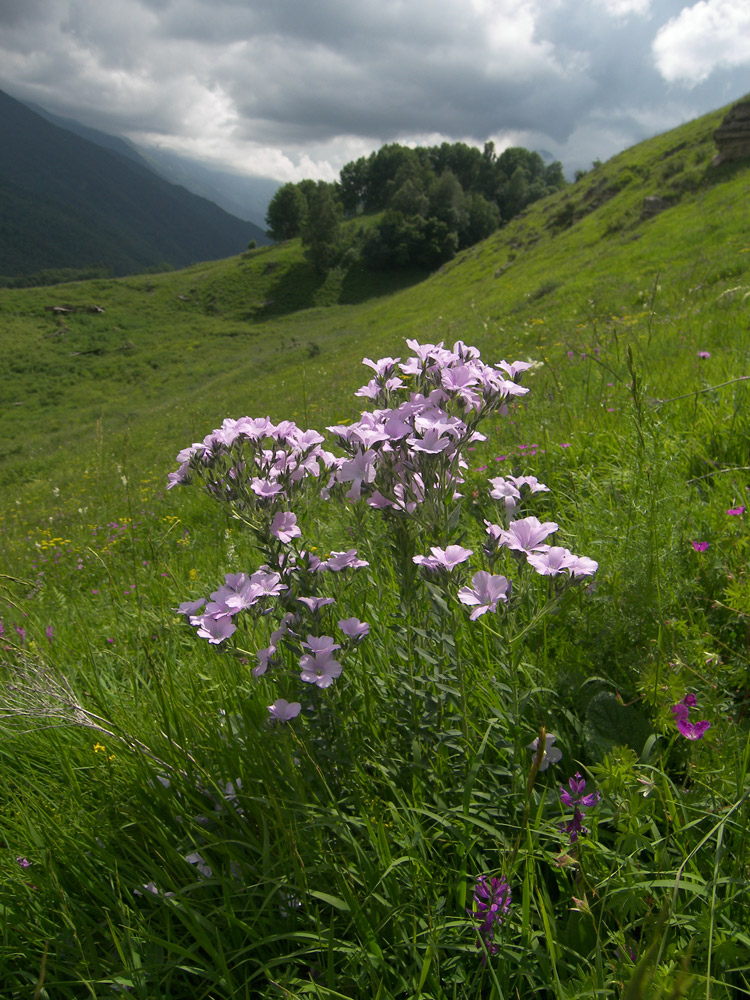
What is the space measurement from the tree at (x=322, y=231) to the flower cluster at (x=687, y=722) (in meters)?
65.2

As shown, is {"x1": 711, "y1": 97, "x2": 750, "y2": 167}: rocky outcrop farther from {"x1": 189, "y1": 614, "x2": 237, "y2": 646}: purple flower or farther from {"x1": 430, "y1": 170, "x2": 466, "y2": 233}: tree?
{"x1": 430, "y1": 170, "x2": 466, "y2": 233}: tree

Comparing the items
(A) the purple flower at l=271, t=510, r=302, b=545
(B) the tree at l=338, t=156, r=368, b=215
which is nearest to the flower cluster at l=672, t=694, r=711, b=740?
(A) the purple flower at l=271, t=510, r=302, b=545

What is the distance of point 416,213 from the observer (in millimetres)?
60594

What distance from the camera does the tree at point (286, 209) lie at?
75375 millimetres

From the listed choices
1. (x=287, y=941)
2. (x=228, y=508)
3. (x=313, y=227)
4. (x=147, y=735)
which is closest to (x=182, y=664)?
(x=147, y=735)

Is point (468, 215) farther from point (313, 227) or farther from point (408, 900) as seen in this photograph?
point (408, 900)

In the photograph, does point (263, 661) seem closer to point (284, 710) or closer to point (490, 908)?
point (284, 710)

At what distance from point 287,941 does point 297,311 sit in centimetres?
5738

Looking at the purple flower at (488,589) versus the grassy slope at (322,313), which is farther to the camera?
the grassy slope at (322,313)

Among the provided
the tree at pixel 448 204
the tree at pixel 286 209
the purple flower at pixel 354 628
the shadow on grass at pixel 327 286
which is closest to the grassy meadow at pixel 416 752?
the purple flower at pixel 354 628

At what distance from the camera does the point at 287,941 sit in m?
1.56

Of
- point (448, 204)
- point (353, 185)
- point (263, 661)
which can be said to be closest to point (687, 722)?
point (263, 661)

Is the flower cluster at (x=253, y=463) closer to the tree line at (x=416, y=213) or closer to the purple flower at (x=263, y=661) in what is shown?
the purple flower at (x=263, y=661)

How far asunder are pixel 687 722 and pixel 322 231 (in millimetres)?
66541
